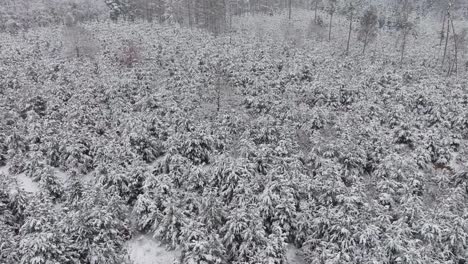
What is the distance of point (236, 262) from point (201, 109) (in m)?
15.5

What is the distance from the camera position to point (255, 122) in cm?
2466

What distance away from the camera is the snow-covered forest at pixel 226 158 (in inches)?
574

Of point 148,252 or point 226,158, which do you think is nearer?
point 148,252

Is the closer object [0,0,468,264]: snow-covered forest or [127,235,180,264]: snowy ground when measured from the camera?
[0,0,468,264]: snow-covered forest

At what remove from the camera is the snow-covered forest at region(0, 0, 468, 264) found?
14.6 meters

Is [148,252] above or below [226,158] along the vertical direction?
below

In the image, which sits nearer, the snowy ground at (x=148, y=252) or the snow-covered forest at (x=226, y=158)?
the snow-covered forest at (x=226, y=158)

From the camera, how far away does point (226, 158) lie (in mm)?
18719

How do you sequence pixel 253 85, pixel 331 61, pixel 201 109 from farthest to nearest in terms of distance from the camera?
pixel 331 61 → pixel 253 85 → pixel 201 109

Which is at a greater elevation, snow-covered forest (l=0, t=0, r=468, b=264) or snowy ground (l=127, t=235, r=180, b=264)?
snow-covered forest (l=0, t=0, r=468, b=264)

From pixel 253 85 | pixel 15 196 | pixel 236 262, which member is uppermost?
pixel 253 85

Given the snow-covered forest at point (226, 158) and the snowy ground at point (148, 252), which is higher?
the snow-covered forest at point (226, 158)

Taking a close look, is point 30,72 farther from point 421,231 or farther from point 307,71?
point 421,231

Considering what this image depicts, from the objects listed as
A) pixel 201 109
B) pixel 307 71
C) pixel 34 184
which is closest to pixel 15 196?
pixel 34 184
